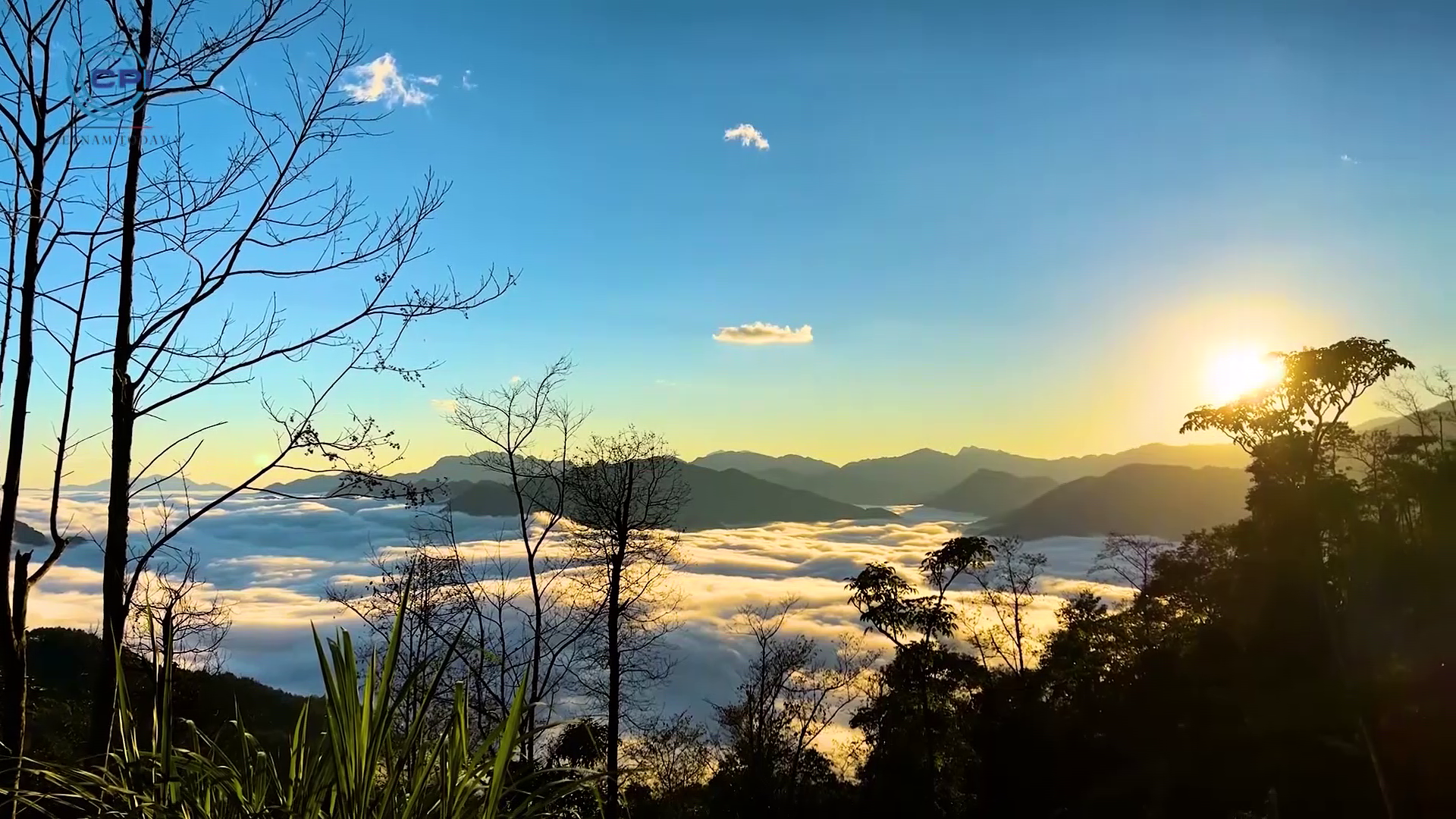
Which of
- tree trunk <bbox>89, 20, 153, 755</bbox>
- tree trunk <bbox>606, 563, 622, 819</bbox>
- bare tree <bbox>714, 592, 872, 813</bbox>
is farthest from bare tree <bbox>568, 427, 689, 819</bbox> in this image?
tree trunk <bbox>89, 20, 153, 755</bbox>

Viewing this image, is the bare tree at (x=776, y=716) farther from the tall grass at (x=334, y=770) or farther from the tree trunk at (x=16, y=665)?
the tall grass at (x=334, y=770)

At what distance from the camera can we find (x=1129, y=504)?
550ft

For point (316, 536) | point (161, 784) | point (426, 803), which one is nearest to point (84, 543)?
point (161, 784)

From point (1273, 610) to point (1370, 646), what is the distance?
169 cm

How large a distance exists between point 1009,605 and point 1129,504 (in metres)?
165

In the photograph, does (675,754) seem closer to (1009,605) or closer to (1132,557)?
(1009,605)

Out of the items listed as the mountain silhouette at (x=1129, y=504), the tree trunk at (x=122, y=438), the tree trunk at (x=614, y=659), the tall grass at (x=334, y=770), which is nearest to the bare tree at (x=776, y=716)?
the tree trunk at (x=614, y=659)

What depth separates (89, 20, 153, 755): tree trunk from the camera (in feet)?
10.0

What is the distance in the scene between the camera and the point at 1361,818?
14.5 m

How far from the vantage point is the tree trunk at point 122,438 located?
3049 millimetres

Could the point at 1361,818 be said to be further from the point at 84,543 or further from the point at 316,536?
the point at 316,536

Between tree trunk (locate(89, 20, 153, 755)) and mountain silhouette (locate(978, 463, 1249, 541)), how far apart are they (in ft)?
539

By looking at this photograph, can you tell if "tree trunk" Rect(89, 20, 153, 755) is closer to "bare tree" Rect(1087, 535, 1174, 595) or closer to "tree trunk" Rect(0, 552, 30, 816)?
"tree trunk" Rect(0, 552, 30, 816)

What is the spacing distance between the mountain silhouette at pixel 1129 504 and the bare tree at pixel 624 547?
152319 mm
